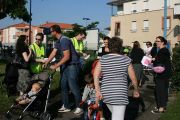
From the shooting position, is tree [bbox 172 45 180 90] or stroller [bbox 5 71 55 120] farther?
tree [bbox 172 45 180 90]

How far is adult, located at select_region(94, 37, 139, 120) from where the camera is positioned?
23.0 feet

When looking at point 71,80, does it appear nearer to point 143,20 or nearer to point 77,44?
point 77,44

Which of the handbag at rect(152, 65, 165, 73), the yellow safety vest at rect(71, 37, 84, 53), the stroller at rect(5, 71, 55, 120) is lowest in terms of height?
the stroller at rect(5, 71, 55, 120)

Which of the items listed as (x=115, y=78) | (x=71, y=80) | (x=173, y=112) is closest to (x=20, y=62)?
(x=71, y=80)

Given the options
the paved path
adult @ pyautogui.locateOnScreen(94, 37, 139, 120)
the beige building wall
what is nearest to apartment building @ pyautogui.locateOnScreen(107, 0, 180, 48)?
the beige building wall

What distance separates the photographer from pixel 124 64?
7.04 m

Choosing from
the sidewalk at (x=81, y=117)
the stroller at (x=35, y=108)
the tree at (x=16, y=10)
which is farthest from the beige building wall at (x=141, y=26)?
the stroller at (x=35, y=108)

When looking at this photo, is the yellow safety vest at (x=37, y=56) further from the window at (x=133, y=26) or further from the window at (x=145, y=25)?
the window at (x=133, y=26)

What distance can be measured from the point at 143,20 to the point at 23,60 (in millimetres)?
54864

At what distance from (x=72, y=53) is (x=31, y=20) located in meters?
36.6

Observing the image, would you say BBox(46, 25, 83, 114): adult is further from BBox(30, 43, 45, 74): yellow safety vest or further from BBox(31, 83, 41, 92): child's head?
BBox(31, 83, 41, 92): child's head

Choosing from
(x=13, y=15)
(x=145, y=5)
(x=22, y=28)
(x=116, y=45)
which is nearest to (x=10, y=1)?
(x=13, y=15)

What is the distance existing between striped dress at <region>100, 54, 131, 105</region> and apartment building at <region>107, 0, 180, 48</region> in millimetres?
50748

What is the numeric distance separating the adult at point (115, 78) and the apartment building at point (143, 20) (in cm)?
5073
